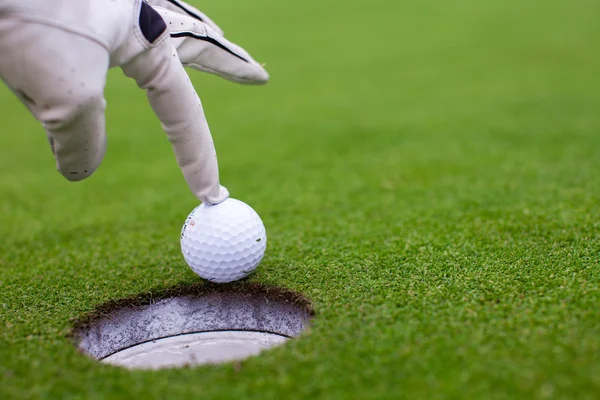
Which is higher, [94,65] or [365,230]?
[94,65]

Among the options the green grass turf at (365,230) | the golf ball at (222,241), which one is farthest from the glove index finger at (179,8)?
the green grass turf at (365,230)

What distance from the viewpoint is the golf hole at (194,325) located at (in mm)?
2797

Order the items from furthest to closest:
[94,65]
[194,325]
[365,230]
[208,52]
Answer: [365,230]
[194,325]
[208,52]
[94,65]

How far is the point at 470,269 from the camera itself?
2.92m

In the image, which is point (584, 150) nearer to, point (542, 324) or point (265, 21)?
point (542, 324)

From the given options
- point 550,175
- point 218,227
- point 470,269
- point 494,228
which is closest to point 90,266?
point 218,227

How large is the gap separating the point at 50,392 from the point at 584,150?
4.74 m

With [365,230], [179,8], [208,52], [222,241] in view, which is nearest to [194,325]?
[222,241]

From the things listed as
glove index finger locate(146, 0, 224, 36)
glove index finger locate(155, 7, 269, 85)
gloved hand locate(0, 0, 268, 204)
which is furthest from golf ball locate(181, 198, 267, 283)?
glove index finger locate(146, 0, 224, 36)

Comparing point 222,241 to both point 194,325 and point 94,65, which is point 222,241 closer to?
point 194,325

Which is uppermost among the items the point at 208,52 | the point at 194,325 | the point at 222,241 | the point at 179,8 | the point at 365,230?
the point at 179,8

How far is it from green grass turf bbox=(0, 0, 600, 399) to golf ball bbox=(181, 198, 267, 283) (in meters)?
0.19

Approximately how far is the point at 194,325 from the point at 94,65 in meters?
1.43

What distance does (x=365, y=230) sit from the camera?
3676 millimetres
